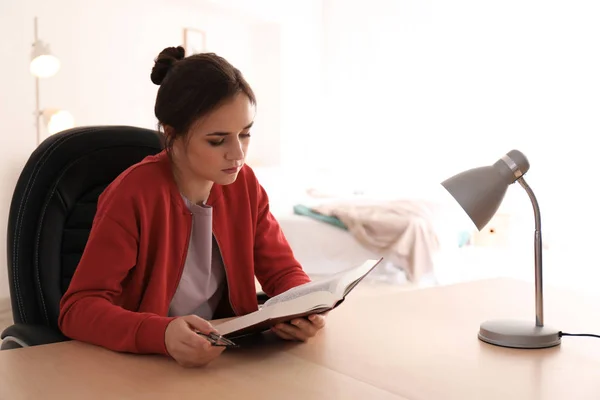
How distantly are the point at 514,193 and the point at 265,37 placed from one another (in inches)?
99.9

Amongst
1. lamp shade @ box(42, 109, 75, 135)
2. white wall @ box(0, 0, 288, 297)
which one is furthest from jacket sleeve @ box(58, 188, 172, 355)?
white wall @ box(0, 0, 288, 297)

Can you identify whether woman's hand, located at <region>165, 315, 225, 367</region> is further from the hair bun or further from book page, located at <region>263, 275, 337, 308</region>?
the hair bun

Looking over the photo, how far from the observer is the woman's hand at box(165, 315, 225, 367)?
92 centimetres

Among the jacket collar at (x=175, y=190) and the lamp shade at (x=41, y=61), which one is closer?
the jacket collar at (x=175, y=190)

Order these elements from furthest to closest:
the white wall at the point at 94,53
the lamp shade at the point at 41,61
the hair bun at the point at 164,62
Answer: the white wall at the point at 94,53 → the lamp shade at the point at 41,61 → the hair bun at the point at 164,62

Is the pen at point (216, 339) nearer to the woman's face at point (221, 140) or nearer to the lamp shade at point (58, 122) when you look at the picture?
the woman's face at point (221, 140)

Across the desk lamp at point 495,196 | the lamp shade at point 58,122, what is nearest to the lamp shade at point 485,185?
the desk lamp at point 495,196

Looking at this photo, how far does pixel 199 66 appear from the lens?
1.23 metres

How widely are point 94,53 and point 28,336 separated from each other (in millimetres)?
3826

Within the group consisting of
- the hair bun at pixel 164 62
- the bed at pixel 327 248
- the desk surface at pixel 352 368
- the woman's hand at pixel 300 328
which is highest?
the hair bun at pixel 164 62

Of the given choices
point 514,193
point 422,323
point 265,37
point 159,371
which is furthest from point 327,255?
point 159,371

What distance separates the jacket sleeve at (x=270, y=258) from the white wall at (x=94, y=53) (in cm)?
315

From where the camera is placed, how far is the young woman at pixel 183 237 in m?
1.07

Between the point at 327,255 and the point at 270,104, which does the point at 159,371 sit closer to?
the point at 327,255
